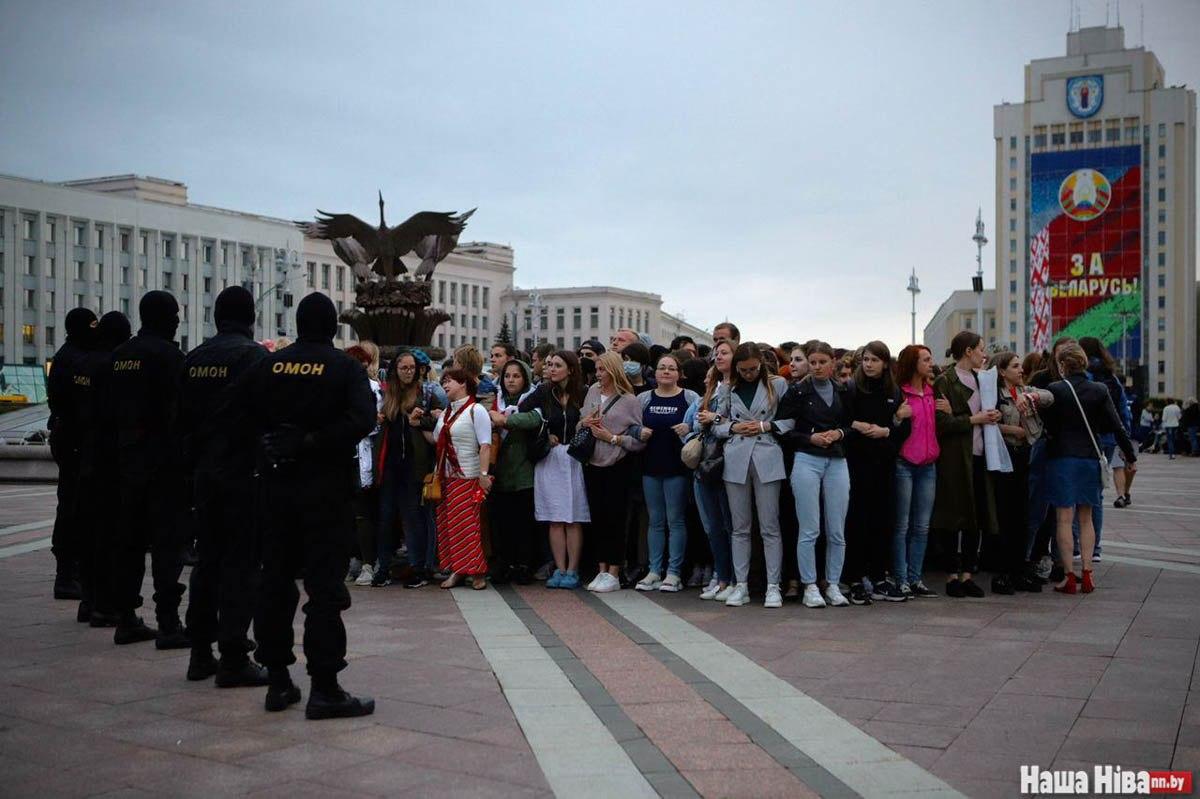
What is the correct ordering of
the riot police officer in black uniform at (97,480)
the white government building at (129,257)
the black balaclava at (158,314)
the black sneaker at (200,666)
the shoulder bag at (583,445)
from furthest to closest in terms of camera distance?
the white government building at (129,257) < the shoulder bag at (583,445) < the riot police officer in black uniform at (97,480) < the black balaclava at (158,314) < the black sneaker at (200,666)

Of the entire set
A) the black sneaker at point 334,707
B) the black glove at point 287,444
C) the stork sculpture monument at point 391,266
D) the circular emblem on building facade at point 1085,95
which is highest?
the circular emblem on building facade at point 1085,95

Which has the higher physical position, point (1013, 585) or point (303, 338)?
point (303, 338)

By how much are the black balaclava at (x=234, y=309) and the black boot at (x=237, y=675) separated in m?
1.97

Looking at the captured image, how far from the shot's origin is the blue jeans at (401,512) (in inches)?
418

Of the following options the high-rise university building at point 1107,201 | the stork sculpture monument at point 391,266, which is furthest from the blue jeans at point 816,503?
the high-rise university building at point 1107,201

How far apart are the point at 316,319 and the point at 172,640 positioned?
2.80 m

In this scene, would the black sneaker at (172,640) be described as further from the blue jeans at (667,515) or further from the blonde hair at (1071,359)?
the blonde hair at (1071,359)

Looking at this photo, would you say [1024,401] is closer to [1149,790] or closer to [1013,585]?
[1013,585]

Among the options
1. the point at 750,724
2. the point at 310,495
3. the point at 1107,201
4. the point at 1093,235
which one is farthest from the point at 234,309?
the point at 1107,201

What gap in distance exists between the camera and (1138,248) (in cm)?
12475

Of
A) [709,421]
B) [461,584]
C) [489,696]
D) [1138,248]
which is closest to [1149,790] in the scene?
[489,696]

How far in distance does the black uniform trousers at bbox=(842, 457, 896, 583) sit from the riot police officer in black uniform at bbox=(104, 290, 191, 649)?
17.1ft

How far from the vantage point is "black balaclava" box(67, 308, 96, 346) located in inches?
365

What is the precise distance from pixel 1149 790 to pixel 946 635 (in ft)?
10.6
